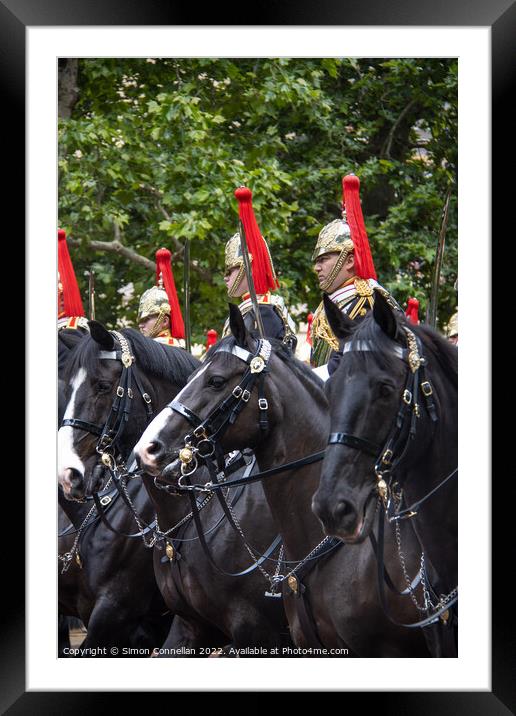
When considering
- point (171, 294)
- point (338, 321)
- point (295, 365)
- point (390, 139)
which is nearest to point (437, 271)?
point (295, 365)

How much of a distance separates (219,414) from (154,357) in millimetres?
1315

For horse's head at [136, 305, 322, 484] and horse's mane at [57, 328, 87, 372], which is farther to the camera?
horse's mane at [57, 328, 87, 372]

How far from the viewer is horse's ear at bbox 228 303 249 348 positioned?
5840mm

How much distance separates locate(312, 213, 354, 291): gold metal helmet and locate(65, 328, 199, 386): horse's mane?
1117 mm

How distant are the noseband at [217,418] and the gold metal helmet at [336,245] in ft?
2.58

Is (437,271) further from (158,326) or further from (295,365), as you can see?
(158,326)

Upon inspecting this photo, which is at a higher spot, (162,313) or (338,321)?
(162,313)

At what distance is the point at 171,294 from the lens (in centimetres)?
888

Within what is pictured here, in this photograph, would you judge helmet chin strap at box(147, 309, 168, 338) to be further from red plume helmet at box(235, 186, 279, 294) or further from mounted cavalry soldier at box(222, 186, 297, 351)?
red plume helmet at box(235, 186, 279, 294)

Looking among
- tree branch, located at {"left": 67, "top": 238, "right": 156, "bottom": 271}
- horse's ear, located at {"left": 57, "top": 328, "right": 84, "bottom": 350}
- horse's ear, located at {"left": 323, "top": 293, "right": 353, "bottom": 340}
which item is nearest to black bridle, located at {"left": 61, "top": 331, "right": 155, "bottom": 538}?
horse's ear, located at {"left": 57, "top": 328, "right": 84, "bottom": 350}

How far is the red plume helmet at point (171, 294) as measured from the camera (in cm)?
885

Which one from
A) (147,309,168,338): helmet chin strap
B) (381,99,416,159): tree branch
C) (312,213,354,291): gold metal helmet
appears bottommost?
(147,309,168,338): helmet chin strap
